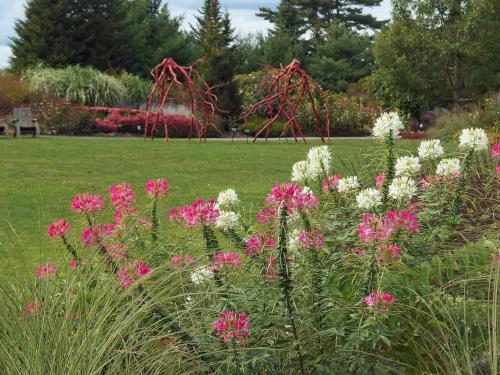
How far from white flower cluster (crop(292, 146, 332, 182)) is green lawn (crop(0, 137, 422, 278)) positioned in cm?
221

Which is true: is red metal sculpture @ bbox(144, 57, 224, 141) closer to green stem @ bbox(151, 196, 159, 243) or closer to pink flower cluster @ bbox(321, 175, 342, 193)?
pink flower cluster @ bbox(321, 175, 342, 193)

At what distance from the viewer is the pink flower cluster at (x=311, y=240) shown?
Answer: 2.92 metres

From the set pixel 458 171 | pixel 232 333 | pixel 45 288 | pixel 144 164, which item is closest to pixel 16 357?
pixel 45 288

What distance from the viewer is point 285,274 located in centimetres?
259

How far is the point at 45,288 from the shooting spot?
273cm

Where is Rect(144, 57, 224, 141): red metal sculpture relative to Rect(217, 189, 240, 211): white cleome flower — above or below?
above

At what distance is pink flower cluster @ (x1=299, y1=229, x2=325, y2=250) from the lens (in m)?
2.92

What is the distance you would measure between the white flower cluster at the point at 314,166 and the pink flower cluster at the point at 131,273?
62.7 inches

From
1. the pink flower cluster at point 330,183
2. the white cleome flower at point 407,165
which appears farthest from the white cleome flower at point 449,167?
the pink flower cluster at point 330,183

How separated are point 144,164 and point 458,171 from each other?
10.4 metres

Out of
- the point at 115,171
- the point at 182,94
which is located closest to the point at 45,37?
the point at 182,94

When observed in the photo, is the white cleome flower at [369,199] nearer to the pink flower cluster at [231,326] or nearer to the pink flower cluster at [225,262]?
the pink flower cluster at [225,262]

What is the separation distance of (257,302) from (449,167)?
1.68 meters

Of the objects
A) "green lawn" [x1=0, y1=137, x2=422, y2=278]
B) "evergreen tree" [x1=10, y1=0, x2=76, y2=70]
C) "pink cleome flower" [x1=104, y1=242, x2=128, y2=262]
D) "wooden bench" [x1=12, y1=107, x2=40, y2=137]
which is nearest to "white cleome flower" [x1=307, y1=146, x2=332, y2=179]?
"pink cleome flower" [x1=104, y1=242, x2=128, y2=262]
